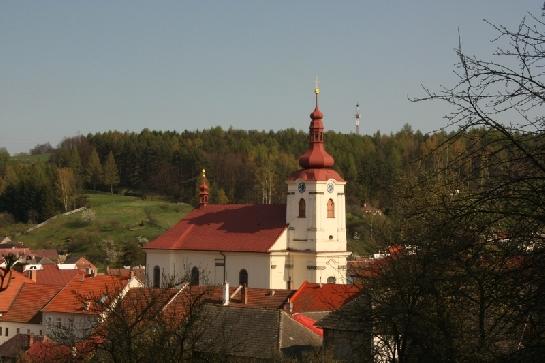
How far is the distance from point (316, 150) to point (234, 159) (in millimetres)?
69011

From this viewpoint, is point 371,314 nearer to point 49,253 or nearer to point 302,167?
point 302,167

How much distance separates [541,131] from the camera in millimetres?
6824

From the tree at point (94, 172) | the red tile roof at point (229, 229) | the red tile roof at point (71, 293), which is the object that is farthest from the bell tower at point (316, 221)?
the tree at point (94, 172)

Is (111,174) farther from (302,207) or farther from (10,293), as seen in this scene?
(302,207)

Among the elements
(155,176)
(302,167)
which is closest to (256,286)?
(302,167)

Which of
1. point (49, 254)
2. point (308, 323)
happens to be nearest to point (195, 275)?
point (308, 323)

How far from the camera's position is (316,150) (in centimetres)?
5500

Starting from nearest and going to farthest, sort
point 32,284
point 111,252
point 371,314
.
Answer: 1. point 371,314
2. point 32,284
3. point 111,252

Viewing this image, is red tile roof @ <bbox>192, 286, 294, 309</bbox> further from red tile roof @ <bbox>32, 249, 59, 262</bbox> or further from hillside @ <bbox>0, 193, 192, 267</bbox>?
red tile roof @ <bbox>32, 249, 59, 262</bbox>

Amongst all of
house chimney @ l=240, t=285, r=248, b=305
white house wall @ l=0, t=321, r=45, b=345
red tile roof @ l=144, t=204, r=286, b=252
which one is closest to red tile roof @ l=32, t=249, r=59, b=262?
red tile roof @ l=144, t=204, r=286, b=252

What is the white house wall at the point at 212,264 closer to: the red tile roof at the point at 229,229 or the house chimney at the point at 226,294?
the red tile roof at the point at 229,229

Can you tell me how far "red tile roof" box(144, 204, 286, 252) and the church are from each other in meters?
0.06

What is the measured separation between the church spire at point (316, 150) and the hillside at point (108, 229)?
125 ft

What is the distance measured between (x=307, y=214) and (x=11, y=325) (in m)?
17.2
